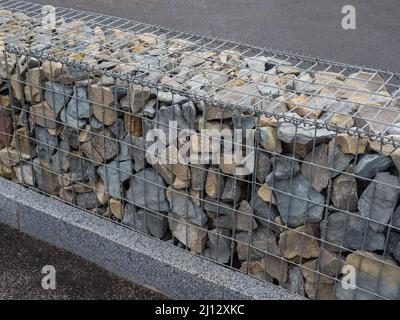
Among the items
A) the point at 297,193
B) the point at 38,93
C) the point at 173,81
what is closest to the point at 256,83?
the point at 173,81

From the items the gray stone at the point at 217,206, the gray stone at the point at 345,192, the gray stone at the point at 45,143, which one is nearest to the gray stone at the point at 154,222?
the gray stone at the point at 217,206

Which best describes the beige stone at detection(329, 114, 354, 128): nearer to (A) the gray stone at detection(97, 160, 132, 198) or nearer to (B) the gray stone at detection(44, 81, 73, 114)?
(A) the gray stone at detection(97, 160, 132, 198)

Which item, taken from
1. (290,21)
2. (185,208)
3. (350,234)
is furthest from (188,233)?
(290,21)

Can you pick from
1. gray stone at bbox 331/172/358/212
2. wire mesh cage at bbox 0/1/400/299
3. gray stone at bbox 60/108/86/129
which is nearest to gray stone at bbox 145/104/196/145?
wire mesh cage at bbox 0/1/400/299

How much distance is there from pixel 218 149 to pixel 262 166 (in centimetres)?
20

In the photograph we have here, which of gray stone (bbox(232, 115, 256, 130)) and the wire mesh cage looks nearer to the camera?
the wire mesh cage

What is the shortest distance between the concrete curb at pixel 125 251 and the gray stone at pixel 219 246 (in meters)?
0.04

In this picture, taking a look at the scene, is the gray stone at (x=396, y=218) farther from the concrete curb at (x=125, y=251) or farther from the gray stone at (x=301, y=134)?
the concrete curb at (x=125, y=251)

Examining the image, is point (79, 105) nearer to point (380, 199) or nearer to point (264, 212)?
point (264, 212)

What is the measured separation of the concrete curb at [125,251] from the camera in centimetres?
260

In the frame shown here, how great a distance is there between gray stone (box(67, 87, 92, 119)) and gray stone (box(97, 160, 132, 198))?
27 cm

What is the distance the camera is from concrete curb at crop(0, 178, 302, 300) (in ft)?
8.54

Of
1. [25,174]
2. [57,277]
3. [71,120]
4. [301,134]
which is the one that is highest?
[301,134]

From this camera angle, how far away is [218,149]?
2.49 metres
